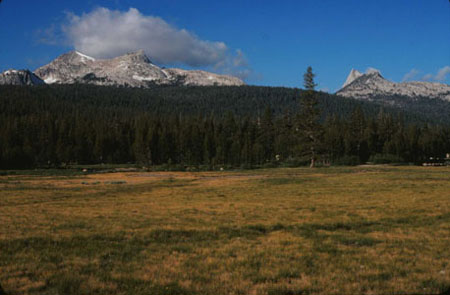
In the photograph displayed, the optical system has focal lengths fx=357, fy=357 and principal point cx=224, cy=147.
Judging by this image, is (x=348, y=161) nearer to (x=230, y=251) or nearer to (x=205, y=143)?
(x=205, y=143)

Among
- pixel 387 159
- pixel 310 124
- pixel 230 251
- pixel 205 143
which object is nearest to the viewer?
pixel 230 251

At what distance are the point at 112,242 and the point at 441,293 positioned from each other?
A: 11.4 m

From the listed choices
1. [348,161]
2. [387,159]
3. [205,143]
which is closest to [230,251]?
[348,161]

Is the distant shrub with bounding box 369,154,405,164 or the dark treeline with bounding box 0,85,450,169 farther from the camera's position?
the dark treeline with bounding box 0,85,450,169

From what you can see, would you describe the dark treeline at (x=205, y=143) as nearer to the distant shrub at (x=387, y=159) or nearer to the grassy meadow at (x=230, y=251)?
the distant shrub at (x=387, y=159)

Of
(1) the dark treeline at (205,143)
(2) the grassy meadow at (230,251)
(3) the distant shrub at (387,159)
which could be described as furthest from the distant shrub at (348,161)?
(2) the grassy meadow at (230,251)

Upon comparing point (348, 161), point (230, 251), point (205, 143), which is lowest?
point (230, 251)

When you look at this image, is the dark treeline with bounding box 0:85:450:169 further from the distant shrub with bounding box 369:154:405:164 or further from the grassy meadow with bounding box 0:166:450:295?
the grassy meadow with bounding box 0:166:450:295

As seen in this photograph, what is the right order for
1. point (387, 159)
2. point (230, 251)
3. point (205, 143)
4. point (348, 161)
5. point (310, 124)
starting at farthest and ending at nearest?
1. point (205, 143)
2. point (387, 159)
3. point (348, 161)
4. point (310, 124)
5. point (230, 251)

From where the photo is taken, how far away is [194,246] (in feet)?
45.6

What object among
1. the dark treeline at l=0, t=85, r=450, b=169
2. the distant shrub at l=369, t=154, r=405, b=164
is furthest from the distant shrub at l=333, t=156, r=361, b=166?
the distant shrub at l=369, t=154, r=405, b=164

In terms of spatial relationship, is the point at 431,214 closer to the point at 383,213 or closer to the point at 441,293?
the point at 383,213

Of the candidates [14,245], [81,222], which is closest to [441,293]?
[14,245]

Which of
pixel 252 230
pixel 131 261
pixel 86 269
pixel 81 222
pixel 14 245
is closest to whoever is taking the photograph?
pixel 86 269
